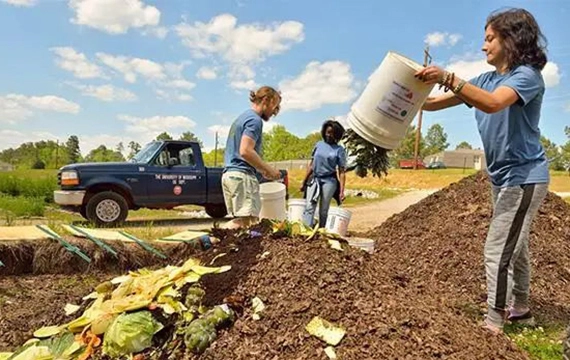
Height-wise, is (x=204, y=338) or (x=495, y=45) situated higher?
(x=495, y=45)

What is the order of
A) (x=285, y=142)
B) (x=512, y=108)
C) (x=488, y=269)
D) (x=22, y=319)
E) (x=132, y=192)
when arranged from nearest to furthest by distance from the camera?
1. (x=512, y=108)
2. (x=488, y=269)
3. (x=22, y=319)
4. (x=132, y=192)
5. (x=285, y=142)

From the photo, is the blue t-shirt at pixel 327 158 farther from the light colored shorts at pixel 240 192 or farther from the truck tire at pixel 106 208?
the truck tire at pixel 106 208

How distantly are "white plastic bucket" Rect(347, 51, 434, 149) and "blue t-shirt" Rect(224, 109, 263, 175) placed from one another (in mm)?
1057

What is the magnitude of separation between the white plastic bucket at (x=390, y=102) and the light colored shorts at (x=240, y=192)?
128cm

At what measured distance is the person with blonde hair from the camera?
4.32m

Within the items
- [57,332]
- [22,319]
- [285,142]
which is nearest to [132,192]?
[22,319]

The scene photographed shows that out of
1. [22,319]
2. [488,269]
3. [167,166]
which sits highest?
[167,166]

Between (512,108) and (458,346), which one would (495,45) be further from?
(458,346)

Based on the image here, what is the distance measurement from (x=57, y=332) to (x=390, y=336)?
1866 millimetres

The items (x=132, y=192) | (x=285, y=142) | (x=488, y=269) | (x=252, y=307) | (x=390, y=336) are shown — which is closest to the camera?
(x=390, y=336)

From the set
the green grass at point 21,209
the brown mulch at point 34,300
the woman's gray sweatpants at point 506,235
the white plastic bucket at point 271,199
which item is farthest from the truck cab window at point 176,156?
the woman's gray sweatpants at point 506,235

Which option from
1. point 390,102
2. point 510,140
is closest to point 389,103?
point 390,102

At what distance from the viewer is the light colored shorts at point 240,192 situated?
4414 mm

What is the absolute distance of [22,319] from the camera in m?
3.71
